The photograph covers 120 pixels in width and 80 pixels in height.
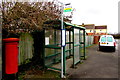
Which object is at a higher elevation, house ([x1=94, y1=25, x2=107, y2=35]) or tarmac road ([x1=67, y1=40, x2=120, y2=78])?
house ([x1=94, y1=25, x2=107, y2=35])

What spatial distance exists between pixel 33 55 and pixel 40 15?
6.43ft

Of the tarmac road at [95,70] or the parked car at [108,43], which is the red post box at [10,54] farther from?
the parked car at [108,43]

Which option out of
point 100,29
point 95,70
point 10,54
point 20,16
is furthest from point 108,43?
point 100,29

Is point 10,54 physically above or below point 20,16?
below

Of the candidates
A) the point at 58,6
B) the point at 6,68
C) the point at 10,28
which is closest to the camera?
the point at 6,68

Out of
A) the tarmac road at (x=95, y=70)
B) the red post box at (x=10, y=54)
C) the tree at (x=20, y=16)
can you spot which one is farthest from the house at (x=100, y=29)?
the red post box at (x=10, y=54)

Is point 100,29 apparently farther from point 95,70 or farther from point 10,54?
point 10,54

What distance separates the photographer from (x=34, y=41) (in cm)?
465

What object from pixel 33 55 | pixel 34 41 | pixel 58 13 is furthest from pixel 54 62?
pixel 58 13

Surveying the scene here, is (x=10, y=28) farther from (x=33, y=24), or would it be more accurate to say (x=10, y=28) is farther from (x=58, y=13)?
(x=58, y=13)

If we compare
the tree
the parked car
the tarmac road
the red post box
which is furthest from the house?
the red post box

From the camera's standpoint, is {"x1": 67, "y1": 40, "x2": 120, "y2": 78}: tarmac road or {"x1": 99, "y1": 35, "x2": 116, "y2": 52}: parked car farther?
Result: {"x1": 99, "y1": 35, "x2": 116, "y2": 52}: parked car

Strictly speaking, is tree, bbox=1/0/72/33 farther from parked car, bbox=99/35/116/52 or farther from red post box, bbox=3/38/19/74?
parked car, bbox=99/35/116/52

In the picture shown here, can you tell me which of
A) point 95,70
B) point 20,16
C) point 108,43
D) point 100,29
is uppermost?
point 100,29
